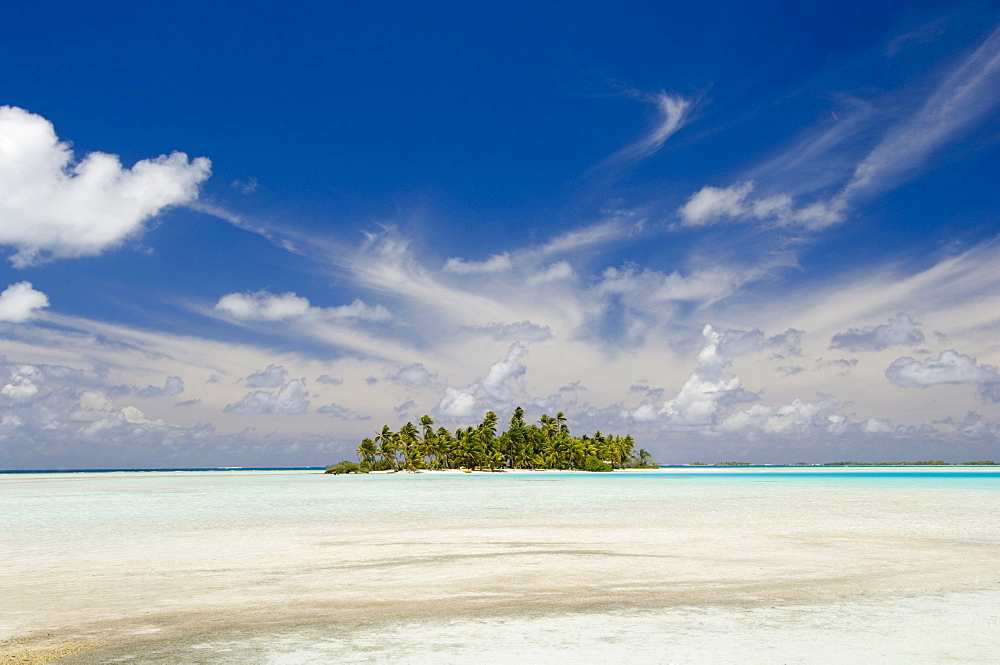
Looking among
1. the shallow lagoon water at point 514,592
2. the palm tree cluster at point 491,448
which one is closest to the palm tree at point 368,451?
the palm tree cluster at point 491,448

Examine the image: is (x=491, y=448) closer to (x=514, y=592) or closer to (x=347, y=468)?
(x=347, y=468)

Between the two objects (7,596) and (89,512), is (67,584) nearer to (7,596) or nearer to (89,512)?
(7,596)

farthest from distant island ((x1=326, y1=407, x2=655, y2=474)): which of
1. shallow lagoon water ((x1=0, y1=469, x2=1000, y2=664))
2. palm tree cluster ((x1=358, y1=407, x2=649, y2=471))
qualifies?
shallow lagoon water ((x1=0, y1=469, x2=1000, y2=664))

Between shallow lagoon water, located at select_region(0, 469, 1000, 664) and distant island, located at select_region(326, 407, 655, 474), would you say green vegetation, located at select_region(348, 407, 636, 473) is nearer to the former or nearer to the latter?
distant island, located at select_region(326, 407, 655, 474)

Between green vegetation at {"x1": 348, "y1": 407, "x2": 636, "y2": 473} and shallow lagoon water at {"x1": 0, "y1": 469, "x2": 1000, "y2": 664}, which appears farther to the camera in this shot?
Result: green vegetation at {"x1": 348, "y1": 407, "x2": 636, "y2": 473}

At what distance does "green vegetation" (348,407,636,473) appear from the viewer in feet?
443

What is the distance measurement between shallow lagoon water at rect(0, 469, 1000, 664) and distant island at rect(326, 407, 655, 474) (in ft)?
361

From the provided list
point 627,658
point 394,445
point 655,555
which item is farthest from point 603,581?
point 394,445

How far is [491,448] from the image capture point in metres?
136

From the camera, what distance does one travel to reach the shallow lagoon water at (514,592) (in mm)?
8930

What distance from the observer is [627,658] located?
27.5 feet

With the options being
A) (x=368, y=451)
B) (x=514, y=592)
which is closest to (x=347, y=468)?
(x=368, y=451)

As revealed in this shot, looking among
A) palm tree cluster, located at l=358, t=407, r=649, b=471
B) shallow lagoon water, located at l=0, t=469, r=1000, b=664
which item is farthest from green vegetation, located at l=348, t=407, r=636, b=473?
Result: shallow lagoon water, located at l=0, t=469, r=1000, b=664

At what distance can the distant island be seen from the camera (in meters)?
135
